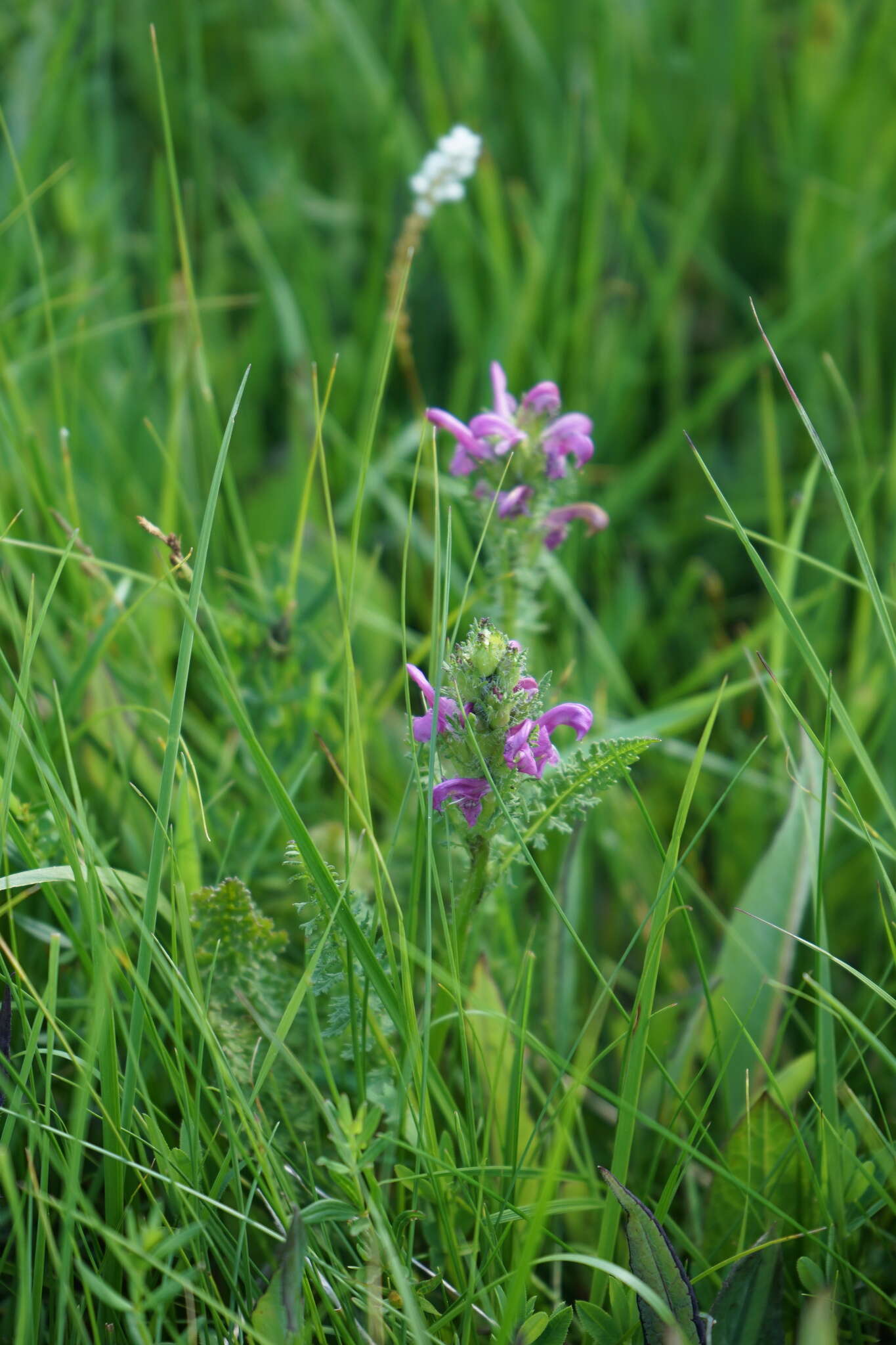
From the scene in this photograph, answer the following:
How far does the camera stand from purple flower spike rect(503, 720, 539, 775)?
1.15m

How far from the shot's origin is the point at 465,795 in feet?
3.91

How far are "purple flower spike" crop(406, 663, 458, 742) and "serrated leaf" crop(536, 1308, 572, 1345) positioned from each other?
24.6 inches

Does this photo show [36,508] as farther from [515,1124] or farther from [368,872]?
[515,1124]

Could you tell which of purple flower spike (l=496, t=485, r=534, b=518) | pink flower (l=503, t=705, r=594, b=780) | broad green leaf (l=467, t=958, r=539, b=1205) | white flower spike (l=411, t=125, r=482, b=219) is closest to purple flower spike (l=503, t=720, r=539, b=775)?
pink flower (l=503, t=705, r=594, b=780)

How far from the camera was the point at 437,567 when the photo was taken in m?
1.15

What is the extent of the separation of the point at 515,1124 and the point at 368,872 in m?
0.58

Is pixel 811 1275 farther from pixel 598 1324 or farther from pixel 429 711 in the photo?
pixel 429 711

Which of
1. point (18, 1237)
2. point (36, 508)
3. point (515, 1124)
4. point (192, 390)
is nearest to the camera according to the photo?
point (18, 1237)

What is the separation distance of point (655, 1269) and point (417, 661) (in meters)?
0.94

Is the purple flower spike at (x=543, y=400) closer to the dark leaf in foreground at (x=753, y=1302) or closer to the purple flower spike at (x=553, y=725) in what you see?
the purple flower spike at (x=553, y=725)

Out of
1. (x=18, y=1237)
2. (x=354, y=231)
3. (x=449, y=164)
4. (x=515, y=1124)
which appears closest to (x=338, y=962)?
(x=515, y=1124)

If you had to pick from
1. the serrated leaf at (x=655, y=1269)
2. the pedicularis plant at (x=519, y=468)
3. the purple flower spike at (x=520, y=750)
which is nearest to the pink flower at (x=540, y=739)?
the purple flower spike at (x=520, y=750)

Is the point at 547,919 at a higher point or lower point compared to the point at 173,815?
lower

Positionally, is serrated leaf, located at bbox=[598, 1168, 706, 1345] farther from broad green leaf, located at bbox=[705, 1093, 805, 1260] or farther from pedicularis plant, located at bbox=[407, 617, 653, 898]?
pedicularis plant, located at bbox=[407, 617, 653, 898]
